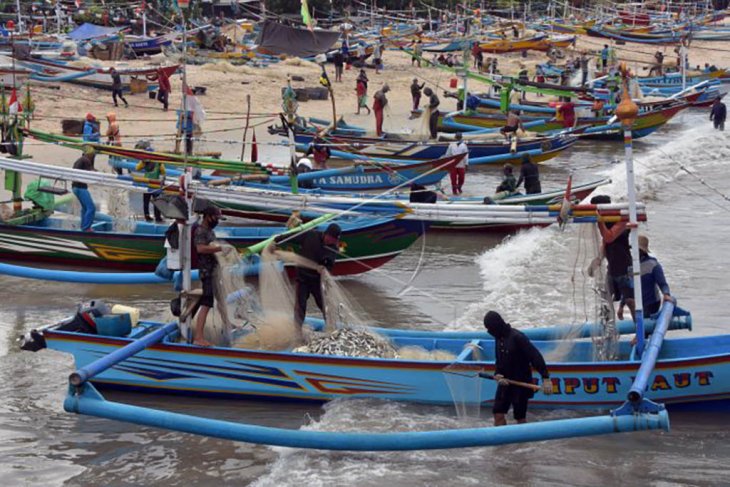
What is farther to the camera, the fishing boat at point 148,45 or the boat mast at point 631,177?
the fishing boat at point 148,45

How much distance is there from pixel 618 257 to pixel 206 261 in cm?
415

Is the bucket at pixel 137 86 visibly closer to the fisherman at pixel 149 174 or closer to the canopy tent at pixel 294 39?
the canopy tent at pixel 294 39

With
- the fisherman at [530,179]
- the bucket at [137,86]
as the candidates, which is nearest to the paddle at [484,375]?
the fisherman at [530,179]

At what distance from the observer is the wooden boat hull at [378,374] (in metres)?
10.3

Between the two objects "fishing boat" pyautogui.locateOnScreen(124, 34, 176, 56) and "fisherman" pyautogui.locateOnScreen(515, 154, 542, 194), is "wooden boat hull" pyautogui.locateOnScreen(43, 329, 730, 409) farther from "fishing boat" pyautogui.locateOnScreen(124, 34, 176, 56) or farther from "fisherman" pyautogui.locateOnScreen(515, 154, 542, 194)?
"fishing boat" pyautogui.locateOnScreen(124, 34, 176, 56)

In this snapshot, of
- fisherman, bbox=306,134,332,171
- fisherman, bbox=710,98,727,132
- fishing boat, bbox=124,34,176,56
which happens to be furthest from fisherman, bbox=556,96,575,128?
fishing boat, bbox=124,34,176,56

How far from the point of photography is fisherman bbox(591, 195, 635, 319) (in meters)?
11.0

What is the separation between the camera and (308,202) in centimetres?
1212

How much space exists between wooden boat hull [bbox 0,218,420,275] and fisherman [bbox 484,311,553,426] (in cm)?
610

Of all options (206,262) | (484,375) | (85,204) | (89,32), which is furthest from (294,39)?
(484,375)

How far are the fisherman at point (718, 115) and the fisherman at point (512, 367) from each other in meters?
28.7

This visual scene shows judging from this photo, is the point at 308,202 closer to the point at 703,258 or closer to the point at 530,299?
the point at 530,299

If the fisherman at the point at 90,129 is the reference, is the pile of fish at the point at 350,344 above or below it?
below

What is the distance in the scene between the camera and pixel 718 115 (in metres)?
36.4
